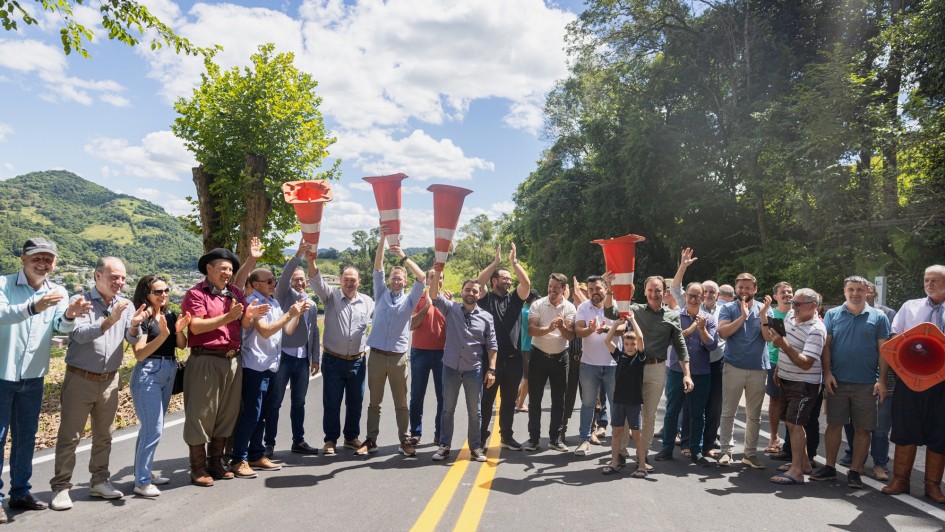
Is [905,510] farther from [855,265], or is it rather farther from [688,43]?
[688,43]

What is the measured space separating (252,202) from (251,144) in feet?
6.28

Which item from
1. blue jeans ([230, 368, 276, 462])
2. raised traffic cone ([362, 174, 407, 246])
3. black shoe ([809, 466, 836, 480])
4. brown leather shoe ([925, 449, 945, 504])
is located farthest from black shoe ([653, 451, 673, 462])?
blue jeans ([230, 368, 276, 462])

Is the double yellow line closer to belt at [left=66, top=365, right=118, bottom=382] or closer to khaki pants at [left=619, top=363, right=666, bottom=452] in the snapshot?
khaki pants at [left=619, top=363, right=666, bottom=452]

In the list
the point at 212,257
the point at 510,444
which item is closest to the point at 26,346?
the point at 212,257

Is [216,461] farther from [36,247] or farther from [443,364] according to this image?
[443,364]

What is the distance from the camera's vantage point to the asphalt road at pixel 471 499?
4.37 metres

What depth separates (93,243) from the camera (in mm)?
118875

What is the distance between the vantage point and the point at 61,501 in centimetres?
450

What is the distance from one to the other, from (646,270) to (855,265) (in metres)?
12.9

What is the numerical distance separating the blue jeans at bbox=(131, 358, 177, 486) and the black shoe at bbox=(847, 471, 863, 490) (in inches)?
247

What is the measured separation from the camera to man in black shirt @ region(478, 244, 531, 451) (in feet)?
22.7

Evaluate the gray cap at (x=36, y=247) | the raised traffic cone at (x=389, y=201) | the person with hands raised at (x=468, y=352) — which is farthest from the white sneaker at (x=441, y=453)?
the gray cap at (x=36, y=247)

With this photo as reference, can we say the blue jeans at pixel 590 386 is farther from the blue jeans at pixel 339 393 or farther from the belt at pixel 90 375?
the belt at pixel 90 375

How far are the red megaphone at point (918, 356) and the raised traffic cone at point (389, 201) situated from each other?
15.9ft
